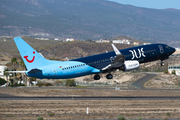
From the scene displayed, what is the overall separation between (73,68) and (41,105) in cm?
1006

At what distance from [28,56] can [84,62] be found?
10385mm

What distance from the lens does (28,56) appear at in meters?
50.0

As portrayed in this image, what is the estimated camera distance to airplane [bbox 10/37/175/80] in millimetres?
50281

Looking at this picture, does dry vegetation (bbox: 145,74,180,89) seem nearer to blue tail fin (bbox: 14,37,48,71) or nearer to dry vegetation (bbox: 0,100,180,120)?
dry vegetation (bbox: 0,100,180,120)

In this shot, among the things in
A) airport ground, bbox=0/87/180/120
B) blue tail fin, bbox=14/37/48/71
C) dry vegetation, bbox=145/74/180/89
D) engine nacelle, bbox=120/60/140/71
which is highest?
blue tail fin, bbox=14/37/48/71

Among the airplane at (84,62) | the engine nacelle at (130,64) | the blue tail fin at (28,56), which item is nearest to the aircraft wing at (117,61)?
the airplane at (84,62)

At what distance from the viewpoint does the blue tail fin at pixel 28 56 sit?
49031mm

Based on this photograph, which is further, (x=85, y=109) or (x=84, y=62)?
(x=84, y=62)

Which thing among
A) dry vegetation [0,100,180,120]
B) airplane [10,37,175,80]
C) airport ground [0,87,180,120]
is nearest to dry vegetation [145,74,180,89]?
airport ground [0,87,180,120]

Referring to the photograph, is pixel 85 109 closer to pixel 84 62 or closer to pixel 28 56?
pixel 84 62

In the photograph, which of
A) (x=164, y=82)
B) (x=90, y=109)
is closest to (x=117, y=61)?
(x=90, y=109)

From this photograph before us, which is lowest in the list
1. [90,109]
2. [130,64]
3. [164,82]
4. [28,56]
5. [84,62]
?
[90,109]

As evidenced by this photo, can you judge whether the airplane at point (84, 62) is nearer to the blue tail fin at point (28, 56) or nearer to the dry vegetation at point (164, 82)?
the blue tail fin at point (28, 56)

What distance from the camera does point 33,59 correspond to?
50.8 m
